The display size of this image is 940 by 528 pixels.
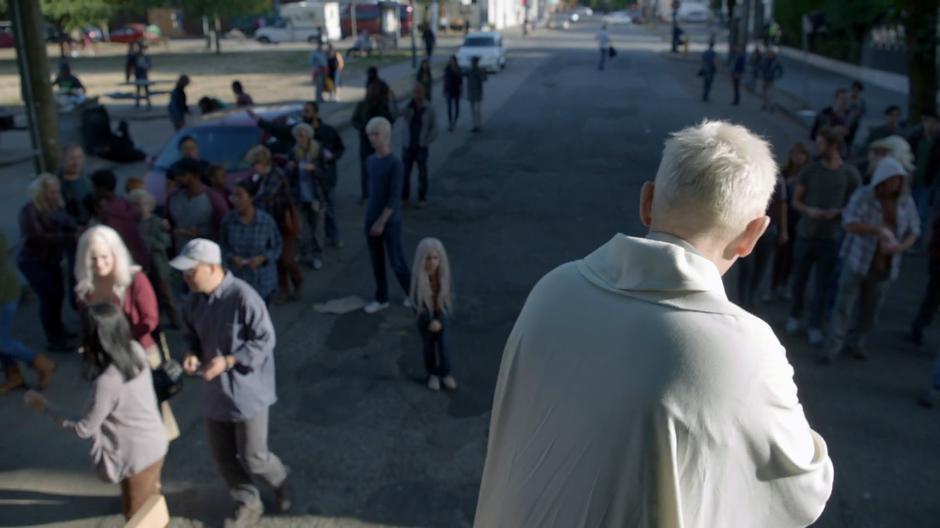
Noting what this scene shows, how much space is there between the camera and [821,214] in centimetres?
671

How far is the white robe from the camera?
1307 mm

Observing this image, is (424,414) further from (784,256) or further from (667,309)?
(667,309)

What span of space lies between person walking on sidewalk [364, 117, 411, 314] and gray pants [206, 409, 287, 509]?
3.11 meters

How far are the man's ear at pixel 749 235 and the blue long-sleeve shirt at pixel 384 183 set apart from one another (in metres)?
6.26

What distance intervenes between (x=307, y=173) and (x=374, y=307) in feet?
6.34

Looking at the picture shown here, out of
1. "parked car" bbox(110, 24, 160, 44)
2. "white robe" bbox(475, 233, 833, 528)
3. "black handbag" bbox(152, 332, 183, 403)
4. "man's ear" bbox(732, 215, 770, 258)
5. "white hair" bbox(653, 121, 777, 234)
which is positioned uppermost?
"parked car" bbox(110, 24, 160, 44)

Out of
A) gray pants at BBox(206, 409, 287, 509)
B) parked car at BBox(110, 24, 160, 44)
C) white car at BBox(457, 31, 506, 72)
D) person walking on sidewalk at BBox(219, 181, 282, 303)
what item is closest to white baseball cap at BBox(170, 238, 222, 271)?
gray pants at BBox(206, 409, 287, 509)

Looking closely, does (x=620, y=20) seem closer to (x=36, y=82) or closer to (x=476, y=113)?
(x=476, y=113)

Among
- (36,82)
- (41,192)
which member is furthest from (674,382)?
(36,82)

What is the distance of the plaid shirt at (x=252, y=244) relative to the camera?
270 inches

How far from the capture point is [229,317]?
4402mm

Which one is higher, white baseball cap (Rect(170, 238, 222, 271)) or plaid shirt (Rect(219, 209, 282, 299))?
white baseball cap (Rect(170, 238, 222, 271))

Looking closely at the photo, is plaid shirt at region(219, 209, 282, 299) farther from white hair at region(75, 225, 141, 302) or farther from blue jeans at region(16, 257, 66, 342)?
white hair at region(75, 225, 141, 302)

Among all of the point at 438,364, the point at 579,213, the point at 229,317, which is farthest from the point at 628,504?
the point at 579,213
